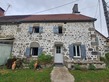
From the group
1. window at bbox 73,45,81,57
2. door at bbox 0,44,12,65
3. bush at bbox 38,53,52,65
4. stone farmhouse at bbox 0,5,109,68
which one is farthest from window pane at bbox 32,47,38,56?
window at bbox 73,45,81,57

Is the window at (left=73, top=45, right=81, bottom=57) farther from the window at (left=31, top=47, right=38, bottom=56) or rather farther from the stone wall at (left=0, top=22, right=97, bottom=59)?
the window at (left=31, top=47, right=38, bottom=56)

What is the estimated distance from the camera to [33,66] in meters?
12.5

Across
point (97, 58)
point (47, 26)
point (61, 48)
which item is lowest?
point (97, 58)

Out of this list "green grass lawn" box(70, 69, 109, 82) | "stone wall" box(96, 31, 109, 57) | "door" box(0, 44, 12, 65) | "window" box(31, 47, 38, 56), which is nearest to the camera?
"green grass lawn" box(70, 69, 109, 82)

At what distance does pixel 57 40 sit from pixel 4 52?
5.96 m

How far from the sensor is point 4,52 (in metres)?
14.0

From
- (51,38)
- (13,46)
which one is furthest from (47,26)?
(13,46)

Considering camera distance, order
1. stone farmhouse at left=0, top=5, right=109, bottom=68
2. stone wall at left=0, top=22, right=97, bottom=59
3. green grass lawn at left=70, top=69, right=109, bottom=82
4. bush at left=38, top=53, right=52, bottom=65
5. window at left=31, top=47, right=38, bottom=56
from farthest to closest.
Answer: window at left=31, top=47, right=38, bottom=56, stone wall at left=0, top=22, right=97, bottom=59, stone farmhouse at left=0, top=5, right=109, bottom=68, bush at left=38, top=53, right=52, bottom=65, green grass lawn at left=70, top=69, right=109, bottom=82

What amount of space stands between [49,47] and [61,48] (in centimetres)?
138

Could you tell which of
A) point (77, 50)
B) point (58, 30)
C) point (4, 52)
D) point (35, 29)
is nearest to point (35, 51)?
point (35, 29)

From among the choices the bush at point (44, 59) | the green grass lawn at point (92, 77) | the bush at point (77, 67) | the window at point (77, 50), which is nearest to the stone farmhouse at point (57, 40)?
the window at point (77, 50)

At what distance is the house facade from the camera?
46.8 feet

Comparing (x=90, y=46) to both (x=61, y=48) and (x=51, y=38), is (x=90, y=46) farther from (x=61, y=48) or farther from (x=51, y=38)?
(x=51, y=38)

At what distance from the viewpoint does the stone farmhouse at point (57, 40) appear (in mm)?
14188
